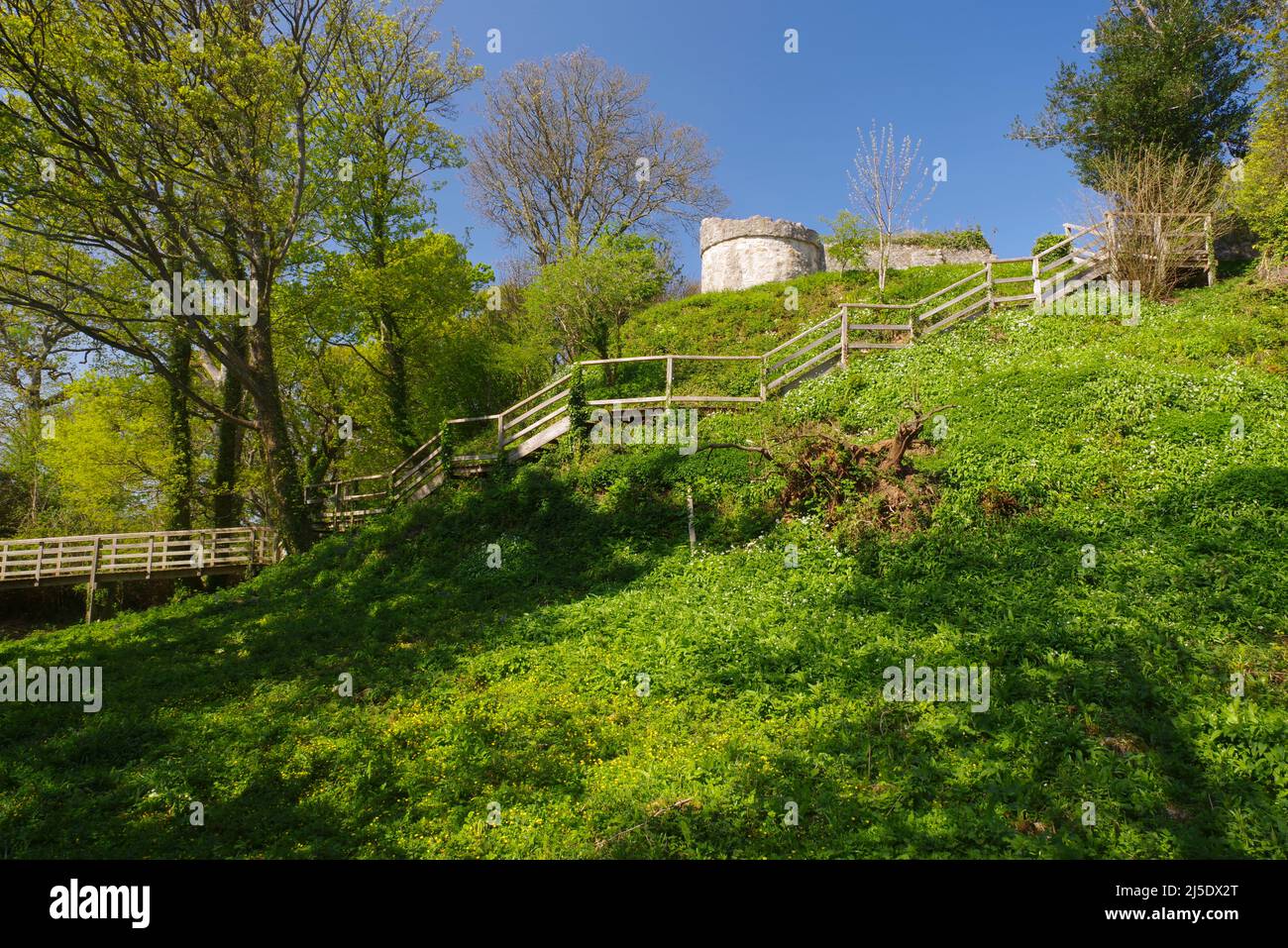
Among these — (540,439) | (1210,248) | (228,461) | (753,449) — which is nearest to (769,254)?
(1210,248)

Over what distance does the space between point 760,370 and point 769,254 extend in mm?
13953

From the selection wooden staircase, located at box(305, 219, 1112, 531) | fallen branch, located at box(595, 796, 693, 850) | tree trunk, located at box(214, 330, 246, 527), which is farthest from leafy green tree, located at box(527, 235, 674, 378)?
fallen branch, located at box(595, 796, 693, 850)

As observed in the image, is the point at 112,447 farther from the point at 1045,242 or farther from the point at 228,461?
the point at 1045,242

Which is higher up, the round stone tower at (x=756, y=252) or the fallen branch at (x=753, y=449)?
the round stone tower at (x=756, y=252)

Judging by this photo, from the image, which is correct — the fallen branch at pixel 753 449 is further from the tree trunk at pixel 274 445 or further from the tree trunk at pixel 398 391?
the tree trunk at pixel 398 391

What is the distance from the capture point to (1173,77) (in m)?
20.1

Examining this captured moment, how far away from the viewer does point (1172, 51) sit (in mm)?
20062

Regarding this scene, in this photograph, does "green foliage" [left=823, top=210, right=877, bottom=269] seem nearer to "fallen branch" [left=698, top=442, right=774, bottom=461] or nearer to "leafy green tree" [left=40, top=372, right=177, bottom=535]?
"fallen branch" [left=698, top=442, right=774, bottom=461]

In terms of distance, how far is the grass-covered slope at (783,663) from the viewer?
5598mm

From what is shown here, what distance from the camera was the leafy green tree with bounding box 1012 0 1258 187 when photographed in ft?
64.8

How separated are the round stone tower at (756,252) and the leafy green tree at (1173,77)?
10852 mm

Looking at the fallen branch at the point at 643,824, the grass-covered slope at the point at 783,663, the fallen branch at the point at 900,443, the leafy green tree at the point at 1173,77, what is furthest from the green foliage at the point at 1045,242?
the fallen branch at the point at 643,824

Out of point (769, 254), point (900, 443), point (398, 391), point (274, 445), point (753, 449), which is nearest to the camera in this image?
point (900, 443)
